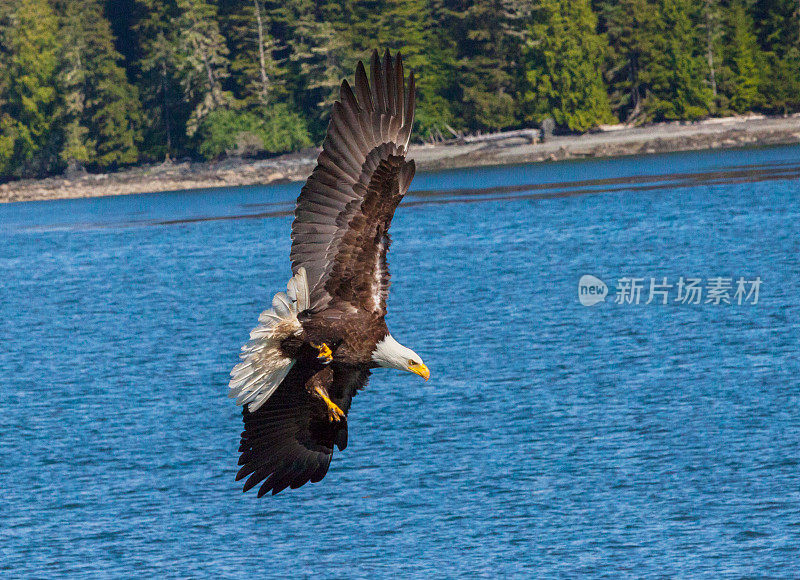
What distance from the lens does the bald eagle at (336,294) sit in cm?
977

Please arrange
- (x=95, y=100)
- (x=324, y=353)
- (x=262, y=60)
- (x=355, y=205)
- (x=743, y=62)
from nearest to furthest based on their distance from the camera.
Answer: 1. (x=324, y=353)
2. (x=355, y=205)
3. (x=743, y=62)
4. (x=262, y=60)
5. (x=95, y=100)

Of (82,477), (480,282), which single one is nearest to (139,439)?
(82,477)

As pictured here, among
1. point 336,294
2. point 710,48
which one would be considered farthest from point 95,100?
point 336,294

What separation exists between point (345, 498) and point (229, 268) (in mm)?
27347

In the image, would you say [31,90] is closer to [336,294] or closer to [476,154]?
[476,154]

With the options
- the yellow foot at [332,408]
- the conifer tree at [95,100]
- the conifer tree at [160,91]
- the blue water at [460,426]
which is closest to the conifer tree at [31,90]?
the conifer tree at [95,100]

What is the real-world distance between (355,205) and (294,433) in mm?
1775

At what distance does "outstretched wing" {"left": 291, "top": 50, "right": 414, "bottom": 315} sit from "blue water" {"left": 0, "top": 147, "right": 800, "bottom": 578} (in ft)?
24.0

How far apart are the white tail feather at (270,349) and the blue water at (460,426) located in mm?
7512

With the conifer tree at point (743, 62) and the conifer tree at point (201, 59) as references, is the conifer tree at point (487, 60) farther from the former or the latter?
the conifer tree at point (201, 59)

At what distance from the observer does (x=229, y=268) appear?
4578 centimetres

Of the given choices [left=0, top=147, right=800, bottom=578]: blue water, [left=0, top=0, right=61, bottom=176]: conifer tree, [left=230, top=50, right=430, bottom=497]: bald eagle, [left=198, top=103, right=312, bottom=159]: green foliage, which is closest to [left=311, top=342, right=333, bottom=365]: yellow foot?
[left=230, top=50, right=430, bottom=497]: bald eagle

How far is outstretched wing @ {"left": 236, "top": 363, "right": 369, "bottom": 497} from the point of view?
10.1 meters

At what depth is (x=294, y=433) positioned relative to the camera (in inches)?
406
